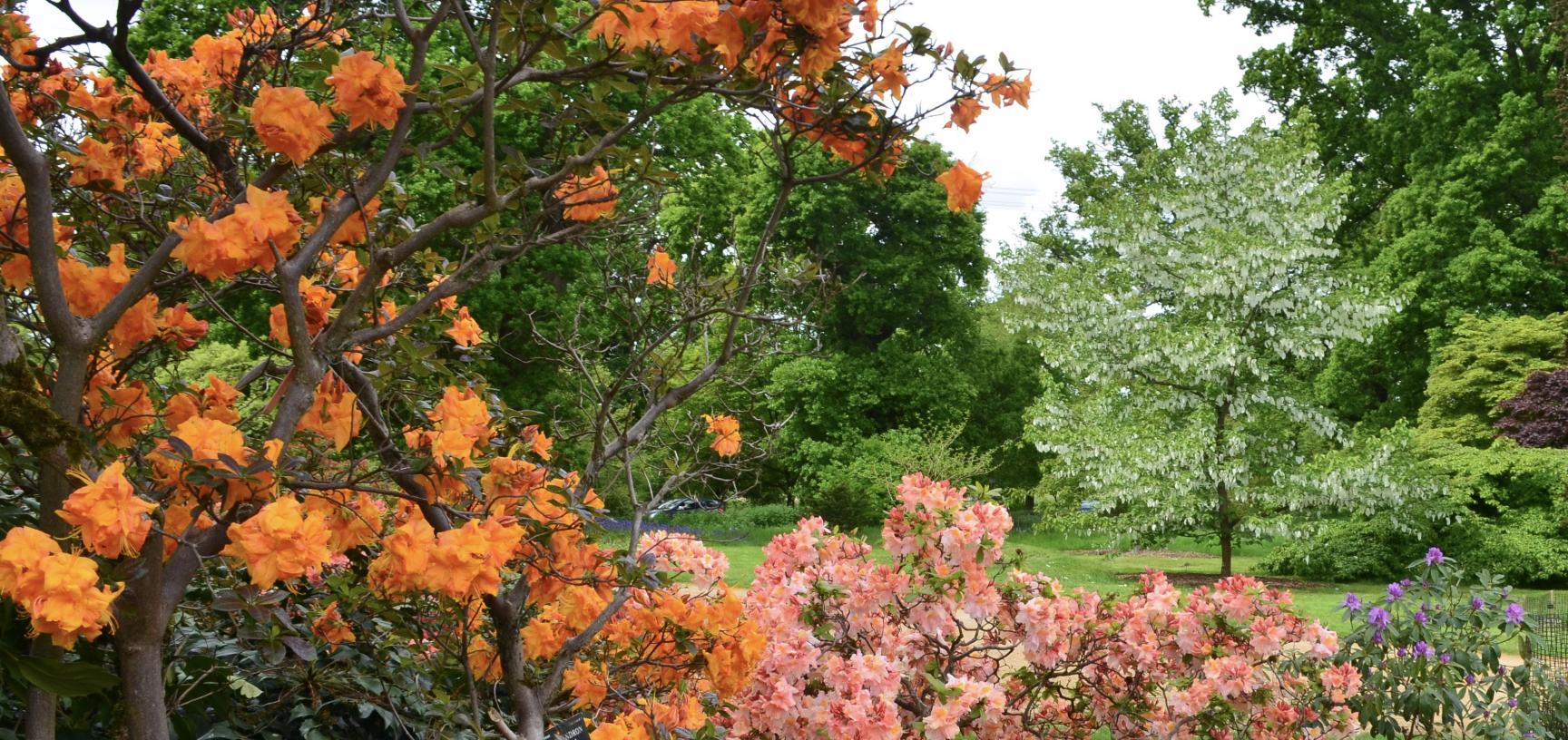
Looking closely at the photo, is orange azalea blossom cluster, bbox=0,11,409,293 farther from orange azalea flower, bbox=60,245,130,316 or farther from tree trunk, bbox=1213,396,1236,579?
tree trunk, bbox=1213,396,1236,579

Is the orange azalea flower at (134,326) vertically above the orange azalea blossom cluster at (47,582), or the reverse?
the orange azalea flower at (134,326)

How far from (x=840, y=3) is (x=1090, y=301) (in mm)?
13254

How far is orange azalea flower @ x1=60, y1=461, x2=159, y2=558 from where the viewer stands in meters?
1.36

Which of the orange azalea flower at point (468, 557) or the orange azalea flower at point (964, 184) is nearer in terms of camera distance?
the orange azalea flower at point (468, 557)

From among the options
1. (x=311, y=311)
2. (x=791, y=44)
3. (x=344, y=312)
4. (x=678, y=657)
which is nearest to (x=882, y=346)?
(x=678, y=657)

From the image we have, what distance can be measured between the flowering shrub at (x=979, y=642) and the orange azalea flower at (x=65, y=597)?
93.3 inches

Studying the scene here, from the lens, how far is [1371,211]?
22297 mm

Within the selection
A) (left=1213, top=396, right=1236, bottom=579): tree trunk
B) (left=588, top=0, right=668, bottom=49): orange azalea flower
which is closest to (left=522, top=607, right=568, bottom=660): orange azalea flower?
(left=588, top=0, right=668, bottom=49): orange azalea flower

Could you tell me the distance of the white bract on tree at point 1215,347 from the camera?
13586 millimetres

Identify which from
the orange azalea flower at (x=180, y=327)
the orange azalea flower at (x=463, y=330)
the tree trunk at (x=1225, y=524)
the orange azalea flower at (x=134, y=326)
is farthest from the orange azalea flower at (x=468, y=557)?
the tree trunk at (x=1225, y=524)

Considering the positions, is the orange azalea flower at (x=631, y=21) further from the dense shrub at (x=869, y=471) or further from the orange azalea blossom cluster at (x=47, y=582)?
the dense shrub at (x=869, y=471)

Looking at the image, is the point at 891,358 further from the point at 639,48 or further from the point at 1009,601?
the point at 639,48

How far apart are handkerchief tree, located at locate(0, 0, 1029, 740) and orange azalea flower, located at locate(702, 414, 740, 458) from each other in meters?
0.02

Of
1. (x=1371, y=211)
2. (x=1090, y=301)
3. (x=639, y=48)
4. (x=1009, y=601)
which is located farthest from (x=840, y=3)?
(x=1371, y=211)
